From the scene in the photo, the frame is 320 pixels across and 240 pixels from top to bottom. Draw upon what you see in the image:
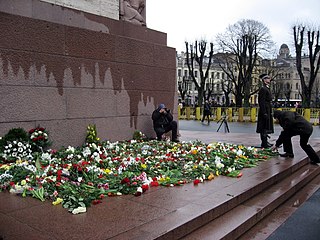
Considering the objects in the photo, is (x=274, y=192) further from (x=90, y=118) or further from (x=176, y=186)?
(x=90, y=118)

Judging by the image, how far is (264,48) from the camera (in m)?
42.1

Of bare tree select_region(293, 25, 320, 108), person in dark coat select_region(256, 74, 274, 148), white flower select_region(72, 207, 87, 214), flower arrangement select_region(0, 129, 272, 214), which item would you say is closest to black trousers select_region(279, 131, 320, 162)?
flower arrangement select_region(0, 129, 272, 214)

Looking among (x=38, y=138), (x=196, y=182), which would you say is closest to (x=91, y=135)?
(x=38, y=138)

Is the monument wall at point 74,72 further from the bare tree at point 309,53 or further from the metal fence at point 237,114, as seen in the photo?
the bare tree at point 309,53

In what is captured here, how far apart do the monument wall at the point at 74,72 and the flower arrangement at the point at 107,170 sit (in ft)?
2.58

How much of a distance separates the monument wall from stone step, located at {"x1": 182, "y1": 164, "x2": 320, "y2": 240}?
4819mm

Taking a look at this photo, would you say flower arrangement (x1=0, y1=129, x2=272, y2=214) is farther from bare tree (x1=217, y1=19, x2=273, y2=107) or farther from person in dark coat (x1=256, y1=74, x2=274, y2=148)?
bare tree (x1=217, y1=19, x2=273, y2=107)

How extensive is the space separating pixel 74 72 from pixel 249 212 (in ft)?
18.1

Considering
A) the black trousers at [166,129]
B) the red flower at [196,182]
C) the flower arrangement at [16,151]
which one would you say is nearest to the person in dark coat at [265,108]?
the black trousers at [166,129]

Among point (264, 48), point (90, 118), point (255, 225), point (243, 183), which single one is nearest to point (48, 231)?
point (255, 225)

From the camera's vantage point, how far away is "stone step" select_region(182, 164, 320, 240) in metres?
3.79

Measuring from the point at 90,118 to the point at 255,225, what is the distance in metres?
5.37

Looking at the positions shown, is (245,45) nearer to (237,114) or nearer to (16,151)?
(237,114)

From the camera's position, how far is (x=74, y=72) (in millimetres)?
8148
